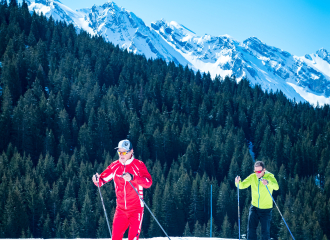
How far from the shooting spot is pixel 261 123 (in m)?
103

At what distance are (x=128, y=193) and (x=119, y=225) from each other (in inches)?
27.0

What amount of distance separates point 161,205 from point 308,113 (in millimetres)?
81849

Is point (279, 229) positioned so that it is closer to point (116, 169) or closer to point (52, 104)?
point (116, 169)

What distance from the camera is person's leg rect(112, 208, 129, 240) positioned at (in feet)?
22.1

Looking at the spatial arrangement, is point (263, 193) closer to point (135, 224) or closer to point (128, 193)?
point (135, 224)

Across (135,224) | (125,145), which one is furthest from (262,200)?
(125,145)

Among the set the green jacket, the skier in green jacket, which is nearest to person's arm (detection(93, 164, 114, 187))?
the skier in green jacket

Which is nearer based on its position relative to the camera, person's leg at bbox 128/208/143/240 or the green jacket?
person's leg at bbox 128/208/143/240

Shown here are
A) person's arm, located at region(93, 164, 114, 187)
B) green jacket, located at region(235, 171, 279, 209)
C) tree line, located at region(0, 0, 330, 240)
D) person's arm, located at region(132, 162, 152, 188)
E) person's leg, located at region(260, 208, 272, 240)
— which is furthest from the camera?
tree line, located at region(0, 0, 330, 240)

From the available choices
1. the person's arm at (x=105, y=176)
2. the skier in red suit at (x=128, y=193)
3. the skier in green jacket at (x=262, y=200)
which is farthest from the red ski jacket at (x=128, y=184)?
the skier in green jacket at (x=262, y=200)

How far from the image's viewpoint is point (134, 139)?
88.1 metres

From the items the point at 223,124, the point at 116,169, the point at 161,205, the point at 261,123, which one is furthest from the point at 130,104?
the point at 116,169

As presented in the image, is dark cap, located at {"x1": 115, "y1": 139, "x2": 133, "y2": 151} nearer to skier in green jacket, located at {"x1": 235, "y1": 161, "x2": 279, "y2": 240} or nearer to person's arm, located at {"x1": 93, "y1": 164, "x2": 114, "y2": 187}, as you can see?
person's arm, located at {"x1": 93, "y1": 164, "x2": 114, "y2": 187}

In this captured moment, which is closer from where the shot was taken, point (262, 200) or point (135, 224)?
point (135, 224)
